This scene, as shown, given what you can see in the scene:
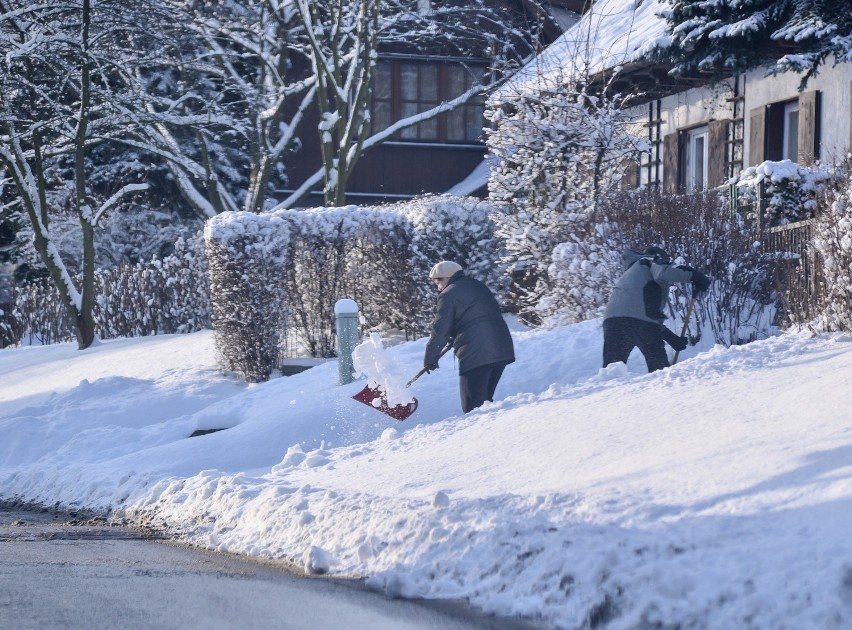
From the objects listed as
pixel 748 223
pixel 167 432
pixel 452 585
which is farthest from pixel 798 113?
pixel 452 585

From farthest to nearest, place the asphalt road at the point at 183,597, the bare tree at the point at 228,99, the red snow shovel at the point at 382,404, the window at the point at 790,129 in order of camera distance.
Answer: the bare tree at the point at 228,99
the window at the point at 790,129
the red snow shovel at the point at 382,404
the asphalt road at the point at 183,597

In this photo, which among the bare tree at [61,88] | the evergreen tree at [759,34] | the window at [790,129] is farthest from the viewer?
the bare tree at [61,88]

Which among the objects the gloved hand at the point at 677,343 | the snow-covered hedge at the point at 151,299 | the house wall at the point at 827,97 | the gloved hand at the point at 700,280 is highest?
the house wall at the point at 827,97

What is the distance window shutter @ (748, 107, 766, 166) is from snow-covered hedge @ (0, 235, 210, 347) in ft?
26.9

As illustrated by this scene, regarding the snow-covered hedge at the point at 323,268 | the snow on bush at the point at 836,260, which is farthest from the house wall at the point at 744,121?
the snow on bush at the point at 836,260

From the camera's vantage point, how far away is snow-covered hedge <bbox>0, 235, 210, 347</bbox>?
20.5m

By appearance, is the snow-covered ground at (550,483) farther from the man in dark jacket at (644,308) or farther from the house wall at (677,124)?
the house wall at (677,124)

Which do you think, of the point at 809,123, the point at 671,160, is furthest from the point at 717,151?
the point at 809,123

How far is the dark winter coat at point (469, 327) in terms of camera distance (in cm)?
1085

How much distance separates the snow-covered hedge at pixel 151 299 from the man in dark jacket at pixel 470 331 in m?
9.38

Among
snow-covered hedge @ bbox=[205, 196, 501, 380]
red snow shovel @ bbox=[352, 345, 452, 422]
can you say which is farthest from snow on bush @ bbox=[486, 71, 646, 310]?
red snow shovel @ bbox=[352, 345, 452, 422]

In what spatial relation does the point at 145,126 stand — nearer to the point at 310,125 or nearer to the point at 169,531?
the point at 310,125

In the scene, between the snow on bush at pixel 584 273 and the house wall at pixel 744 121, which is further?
the house wall at pixel 744 121

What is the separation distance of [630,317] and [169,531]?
435cm
